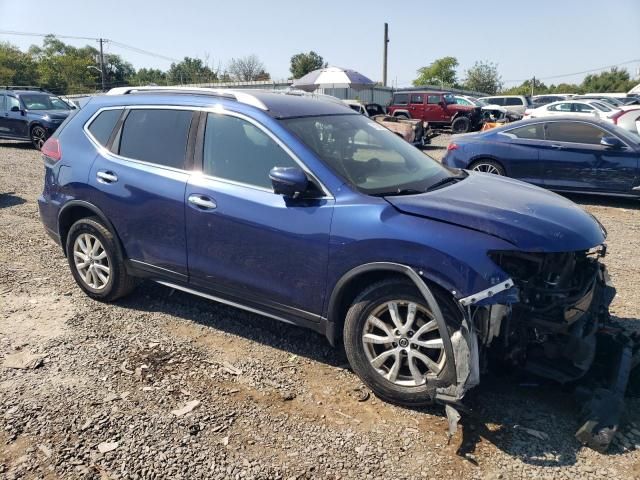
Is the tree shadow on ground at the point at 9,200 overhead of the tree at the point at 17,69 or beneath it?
beneath

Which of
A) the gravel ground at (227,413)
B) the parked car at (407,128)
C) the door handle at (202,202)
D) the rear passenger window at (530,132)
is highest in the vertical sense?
the parked car at (407,128)

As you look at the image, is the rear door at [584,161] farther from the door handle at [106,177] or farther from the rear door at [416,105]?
the rear door at [416,105]

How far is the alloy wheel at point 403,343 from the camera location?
309 centimetres

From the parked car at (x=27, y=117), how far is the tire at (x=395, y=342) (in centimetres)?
1471

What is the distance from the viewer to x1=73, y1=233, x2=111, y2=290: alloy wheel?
180 inches

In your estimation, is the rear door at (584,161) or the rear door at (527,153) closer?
the rear door at (584,161)

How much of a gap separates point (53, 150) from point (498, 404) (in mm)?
4238

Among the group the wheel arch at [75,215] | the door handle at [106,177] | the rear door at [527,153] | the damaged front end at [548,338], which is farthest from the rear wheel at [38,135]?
the damaged front end at [548,338]

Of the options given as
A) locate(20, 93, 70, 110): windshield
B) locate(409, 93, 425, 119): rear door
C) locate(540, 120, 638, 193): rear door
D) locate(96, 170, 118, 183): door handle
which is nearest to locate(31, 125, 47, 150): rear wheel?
locate(20, 93, 70, 110): windshield

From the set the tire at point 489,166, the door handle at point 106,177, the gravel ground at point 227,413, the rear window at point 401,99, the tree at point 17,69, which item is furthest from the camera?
the tree at point 17,69

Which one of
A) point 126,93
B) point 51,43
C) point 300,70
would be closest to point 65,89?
point 300,70

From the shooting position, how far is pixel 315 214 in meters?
3.35

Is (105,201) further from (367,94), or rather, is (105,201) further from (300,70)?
(300,70)

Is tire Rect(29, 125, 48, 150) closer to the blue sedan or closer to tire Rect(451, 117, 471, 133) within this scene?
the blue sedan
